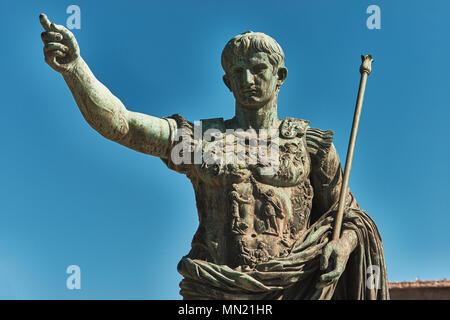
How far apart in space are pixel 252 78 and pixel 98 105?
179 centimetres

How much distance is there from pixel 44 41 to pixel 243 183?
8.55 feet

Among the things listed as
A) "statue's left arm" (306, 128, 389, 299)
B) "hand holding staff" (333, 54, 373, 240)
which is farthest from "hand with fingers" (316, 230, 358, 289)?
"hand holding staff" (333, 54, 373, 240)

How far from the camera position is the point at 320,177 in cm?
995

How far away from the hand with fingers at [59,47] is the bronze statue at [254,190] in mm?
12

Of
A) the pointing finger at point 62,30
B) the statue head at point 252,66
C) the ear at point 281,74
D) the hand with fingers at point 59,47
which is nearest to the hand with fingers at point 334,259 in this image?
the statue head at point 252,66

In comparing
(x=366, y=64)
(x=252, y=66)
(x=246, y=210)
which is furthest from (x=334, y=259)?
(x=366, y=64)

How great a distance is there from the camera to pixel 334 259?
9148 millimetres

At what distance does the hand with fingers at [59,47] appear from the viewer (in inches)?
334

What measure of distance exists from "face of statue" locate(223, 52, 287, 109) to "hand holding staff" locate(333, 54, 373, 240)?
3.40 ft

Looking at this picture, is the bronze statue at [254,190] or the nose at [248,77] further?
the nose at [248,77]

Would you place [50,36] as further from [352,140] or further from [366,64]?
[366,64]

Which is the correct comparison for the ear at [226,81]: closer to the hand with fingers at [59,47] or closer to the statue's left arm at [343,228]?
the statue's left arm at [343,228]

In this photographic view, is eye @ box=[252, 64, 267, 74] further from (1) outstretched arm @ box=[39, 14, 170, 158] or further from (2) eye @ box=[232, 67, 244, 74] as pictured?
(1) outstretched arm @ box=[39, 14, 170, 158]
